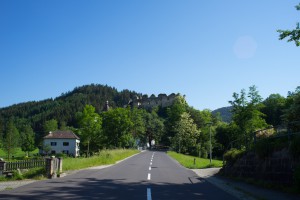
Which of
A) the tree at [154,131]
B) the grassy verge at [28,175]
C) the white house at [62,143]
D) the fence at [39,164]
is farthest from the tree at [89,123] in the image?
the tree at [154,131]

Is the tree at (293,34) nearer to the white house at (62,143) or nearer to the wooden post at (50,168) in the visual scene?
the wooden post at (50,168)

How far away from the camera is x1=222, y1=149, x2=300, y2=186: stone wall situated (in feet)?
39.3

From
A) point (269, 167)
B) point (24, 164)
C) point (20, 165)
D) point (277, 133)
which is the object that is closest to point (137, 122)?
point (24, 164)

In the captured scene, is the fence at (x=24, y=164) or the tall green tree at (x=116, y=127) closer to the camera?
the fence at (x=24, y=164)

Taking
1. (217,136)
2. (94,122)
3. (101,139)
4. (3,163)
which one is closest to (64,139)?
(101,139)

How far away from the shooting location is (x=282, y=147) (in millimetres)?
13125

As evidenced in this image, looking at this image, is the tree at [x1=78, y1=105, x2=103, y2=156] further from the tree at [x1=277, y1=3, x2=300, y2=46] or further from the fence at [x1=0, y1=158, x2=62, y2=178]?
the tree at [x1=277, y1=3, x2=300, y2=46]

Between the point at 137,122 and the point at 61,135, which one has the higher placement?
the point at 137,122

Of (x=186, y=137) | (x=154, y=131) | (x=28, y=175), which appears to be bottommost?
(x=28, y=175)

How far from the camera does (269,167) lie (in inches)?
544

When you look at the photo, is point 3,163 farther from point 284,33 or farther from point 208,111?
point 208,111

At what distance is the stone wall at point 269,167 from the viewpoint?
12.0 meters

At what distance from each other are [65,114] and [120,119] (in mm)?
125916

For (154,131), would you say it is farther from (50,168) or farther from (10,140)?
(50,168)
